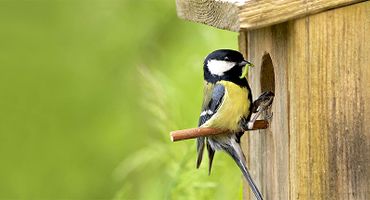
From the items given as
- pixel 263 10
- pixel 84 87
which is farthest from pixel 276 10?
pixel 84 87

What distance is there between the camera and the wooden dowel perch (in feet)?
9.67

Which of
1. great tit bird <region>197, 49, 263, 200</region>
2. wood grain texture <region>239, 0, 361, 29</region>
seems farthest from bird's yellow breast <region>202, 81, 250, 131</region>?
wood grain texture <region>239, 0, 361, 29</region>

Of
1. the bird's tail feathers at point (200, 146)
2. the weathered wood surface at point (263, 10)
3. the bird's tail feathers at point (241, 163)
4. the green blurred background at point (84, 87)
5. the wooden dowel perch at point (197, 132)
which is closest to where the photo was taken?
the weathered wood surface at point (263, 10)

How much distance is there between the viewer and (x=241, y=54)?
10.6 feet

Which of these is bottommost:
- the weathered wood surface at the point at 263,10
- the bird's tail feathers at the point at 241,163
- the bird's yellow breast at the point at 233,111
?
the bird's tail feathers at the point at 241,163

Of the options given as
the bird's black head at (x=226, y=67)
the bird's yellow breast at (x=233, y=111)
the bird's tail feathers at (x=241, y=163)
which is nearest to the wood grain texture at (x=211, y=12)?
the bird's black head at (x=226, y=67)

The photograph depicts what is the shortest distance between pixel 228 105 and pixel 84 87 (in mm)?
1849

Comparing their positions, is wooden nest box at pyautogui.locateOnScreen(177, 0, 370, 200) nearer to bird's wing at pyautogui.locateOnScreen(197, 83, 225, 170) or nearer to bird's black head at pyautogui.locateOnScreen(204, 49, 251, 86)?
bird's black head at pyautogui.locateOnScreen(204, 49, 251, 86)

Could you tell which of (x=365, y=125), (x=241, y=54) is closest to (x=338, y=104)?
(x=365, y=125)

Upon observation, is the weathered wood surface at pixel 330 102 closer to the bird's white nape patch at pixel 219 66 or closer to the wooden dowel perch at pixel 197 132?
the wooden dowel perch at pixel 197 132

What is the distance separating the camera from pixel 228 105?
3.28 metres

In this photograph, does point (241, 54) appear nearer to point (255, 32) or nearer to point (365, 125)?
point (255, 32)

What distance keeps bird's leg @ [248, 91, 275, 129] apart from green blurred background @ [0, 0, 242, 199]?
1063mm

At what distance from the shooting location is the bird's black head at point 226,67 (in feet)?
10.5
